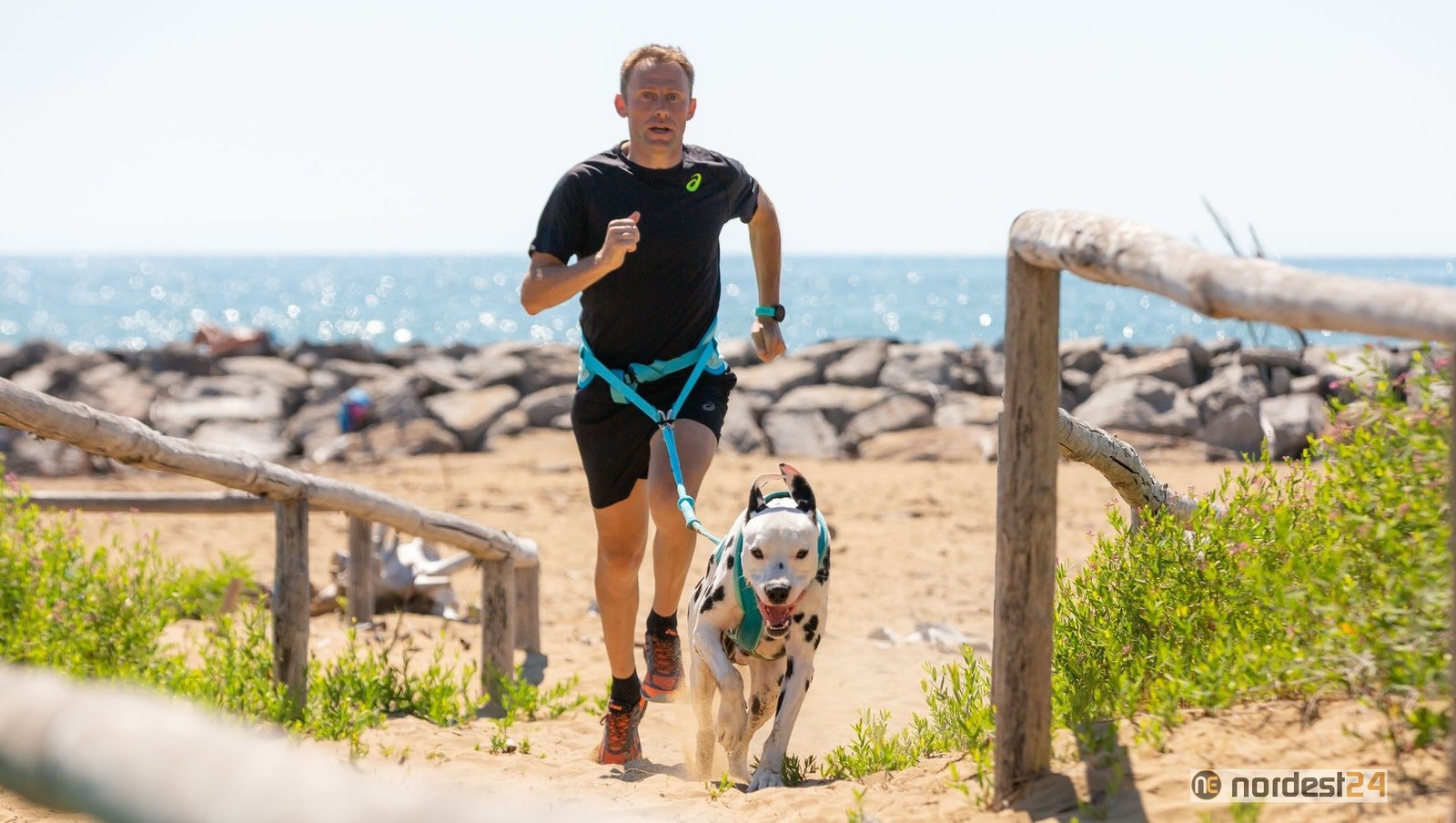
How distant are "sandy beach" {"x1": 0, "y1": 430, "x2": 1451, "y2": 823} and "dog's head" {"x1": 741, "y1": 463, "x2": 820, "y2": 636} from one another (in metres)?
0.58

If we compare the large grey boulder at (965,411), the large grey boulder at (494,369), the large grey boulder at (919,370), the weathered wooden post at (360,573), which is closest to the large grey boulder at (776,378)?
the large grey boulder at (919,370)

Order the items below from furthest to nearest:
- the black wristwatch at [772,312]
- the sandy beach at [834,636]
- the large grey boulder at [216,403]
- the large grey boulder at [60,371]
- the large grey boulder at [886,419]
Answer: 1. the large grey boulder at [60,371]
2. the large grey boulder at [216,403]
3. the large grey boulder at [886,419]
4. the black wristwatch at [772,312]
5. the sandy beach at [834,636]

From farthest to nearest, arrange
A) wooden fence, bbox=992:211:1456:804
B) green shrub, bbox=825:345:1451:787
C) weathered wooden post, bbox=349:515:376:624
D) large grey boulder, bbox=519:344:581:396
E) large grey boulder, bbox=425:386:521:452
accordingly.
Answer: large grey boulder, bbox=519:344:581:396, large grey boulder, bbox=425:386:521:452, weathered wooden post, bbox=349:515:376:624, wooden fence, bbox=992:211:1456:804, green shrub, bbox=825:345:1451:787

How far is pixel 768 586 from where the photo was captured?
442 cm

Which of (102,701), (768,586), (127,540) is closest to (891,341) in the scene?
(127,540)

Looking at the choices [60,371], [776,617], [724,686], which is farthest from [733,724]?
[60,371]

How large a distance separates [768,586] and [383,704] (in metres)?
2.77

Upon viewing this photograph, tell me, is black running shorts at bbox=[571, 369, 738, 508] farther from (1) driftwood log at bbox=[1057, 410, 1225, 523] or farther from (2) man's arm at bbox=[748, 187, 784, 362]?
(1) driftwood log at bbox=[1057, 410, 1225, 523]

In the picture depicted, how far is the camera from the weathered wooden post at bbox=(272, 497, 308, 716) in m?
6.09

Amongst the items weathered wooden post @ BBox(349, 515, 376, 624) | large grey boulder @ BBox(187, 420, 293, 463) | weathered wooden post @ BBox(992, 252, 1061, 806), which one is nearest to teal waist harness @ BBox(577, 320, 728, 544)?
weathered wooden post @ BBox(992, 252, 1061, 806)

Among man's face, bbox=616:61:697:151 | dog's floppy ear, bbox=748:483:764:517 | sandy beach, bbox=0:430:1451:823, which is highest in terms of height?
man's face, bbox=616:61:697:151

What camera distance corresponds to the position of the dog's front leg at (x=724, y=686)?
474 cm

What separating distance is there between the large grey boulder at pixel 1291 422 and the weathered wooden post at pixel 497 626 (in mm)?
10562

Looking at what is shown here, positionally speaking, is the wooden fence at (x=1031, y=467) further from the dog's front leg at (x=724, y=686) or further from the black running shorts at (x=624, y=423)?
the black running shorts at (x=624, y=423)
